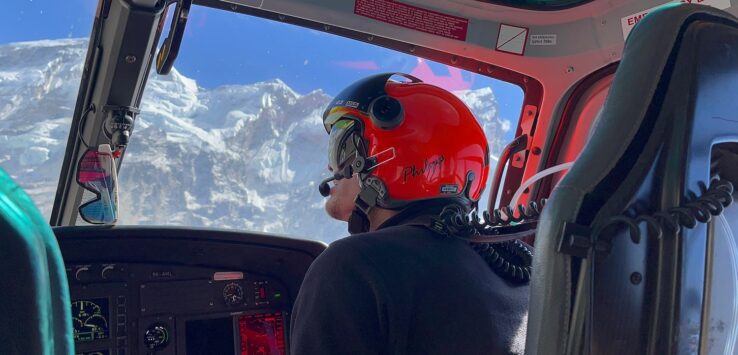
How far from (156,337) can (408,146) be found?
1157mm

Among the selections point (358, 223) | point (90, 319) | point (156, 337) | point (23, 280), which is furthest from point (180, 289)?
point (23, 280)

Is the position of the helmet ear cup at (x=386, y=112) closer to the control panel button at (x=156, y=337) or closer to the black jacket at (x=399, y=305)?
the black jacket at (x=399, y=305)

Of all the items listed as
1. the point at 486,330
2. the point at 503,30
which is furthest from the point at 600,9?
the point at 486,330

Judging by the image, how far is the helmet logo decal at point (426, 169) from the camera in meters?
2.03

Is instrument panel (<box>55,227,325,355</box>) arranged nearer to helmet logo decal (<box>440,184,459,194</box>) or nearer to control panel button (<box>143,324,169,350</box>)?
control panel button (<box>143,324,169,350</box>)

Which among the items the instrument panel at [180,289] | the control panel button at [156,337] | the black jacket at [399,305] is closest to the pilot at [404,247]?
the black jacket at [399,305]

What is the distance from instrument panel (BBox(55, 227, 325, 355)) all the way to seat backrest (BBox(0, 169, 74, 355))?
1861 mm

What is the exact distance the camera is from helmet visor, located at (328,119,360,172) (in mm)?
2188

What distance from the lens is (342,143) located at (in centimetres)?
221

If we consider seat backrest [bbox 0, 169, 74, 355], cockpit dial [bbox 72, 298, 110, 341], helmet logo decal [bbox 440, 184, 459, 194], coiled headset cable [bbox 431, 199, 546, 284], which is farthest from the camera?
cockpit dial [bbox 72, 298, 110, 341]

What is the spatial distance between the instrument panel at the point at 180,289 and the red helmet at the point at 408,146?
69 cm

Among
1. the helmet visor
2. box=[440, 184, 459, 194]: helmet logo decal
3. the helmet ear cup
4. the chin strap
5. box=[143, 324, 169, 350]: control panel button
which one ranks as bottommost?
box=[143, 324, 169, 350]: control panel button

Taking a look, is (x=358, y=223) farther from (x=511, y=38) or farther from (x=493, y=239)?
(x=511, y=38)

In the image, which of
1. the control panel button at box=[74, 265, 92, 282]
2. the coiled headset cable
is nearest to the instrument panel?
→ the control panel button at box=[74, 265, 92, 282]
